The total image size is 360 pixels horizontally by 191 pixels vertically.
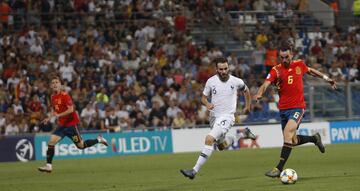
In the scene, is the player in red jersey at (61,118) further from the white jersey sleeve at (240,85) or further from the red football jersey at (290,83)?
the red football jersey at (290,83)

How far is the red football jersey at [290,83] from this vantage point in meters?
18.2

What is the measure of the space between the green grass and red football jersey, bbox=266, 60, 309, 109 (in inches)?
58.9

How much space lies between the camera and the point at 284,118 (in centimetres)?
1841

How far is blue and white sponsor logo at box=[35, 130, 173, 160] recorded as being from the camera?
32.2m

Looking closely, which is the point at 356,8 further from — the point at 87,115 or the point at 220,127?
the point at 220,127

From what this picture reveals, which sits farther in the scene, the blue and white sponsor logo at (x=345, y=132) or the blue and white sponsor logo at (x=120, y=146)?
the blue and white sponsor logo at (x=345, y=132)

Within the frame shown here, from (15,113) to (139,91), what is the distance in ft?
18.0

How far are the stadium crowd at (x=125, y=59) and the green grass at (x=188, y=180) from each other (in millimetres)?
5691

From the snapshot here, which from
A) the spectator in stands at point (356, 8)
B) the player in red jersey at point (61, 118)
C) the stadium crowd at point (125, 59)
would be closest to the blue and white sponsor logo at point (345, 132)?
the stadium crowd at point (125, 59)

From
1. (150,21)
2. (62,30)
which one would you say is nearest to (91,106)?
(62,30)

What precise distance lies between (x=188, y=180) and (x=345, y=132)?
1978cm

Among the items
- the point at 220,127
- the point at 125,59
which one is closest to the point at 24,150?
the point at 125,59

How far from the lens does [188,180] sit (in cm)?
1842

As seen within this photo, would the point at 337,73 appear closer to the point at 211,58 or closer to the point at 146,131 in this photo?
the point at 211,58
